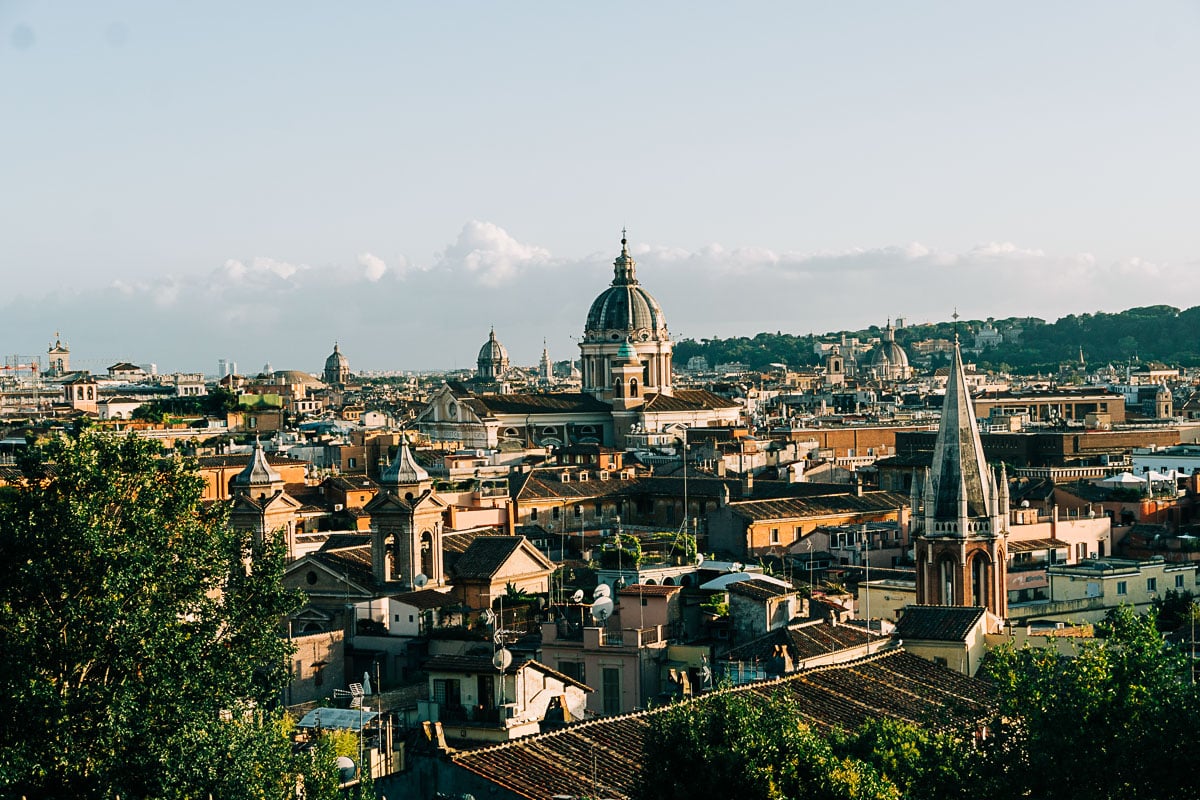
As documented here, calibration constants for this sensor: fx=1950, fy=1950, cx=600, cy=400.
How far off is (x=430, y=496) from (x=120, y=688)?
16106 millimetres

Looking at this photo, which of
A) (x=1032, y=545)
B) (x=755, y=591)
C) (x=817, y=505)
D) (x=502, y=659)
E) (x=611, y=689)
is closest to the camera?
(x=502, y=659)

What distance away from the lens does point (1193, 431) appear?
8119 centimetres

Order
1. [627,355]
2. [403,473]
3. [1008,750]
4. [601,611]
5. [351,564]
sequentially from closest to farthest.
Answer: [1008,750] → [601,611] → [351,564] → [403,473] → [627,355]

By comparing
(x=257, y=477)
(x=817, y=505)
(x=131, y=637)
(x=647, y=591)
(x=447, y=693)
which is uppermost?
(x=257, y=477)

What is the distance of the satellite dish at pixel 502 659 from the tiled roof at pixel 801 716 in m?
1.84

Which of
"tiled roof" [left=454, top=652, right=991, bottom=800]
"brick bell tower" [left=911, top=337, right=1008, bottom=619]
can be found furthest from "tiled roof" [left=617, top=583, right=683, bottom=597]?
"brick bell tower" [left=911, top=337, right=1008, bottom=619]

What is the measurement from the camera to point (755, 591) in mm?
26922

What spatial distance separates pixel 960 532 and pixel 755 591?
6.80 meters

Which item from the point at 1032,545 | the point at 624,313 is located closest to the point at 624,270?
the point at 624,313

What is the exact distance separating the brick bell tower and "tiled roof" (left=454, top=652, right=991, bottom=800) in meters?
7.16

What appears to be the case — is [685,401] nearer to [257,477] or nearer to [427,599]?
[257,477]

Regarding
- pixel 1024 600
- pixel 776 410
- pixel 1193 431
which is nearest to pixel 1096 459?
pixel 1193 431

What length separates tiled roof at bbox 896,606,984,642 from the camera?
26.0 m

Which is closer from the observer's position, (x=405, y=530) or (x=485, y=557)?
(x=485, y=557)
